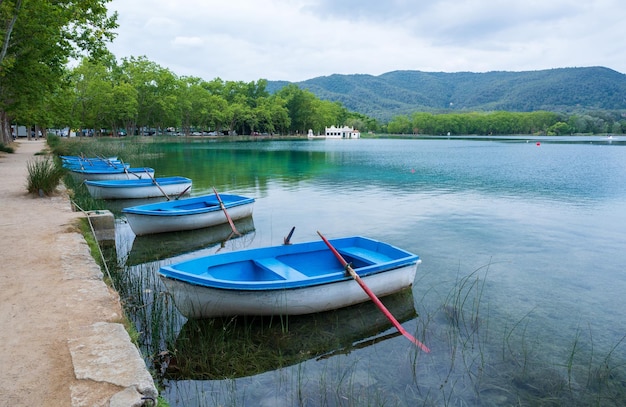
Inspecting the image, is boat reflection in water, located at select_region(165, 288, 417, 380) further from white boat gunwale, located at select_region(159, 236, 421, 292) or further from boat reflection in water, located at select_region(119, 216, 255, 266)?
boat reflection in water, located at select_region(119, 216, 255, 266)

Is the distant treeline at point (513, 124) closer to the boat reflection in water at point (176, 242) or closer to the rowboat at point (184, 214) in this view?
the rowboat at point (184, 214)

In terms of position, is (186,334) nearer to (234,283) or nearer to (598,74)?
(234,283)

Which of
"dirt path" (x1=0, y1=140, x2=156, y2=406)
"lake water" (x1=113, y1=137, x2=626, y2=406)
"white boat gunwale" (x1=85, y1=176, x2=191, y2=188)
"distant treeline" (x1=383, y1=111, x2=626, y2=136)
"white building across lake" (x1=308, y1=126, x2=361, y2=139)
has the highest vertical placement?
"distant treeline" (x1=383, y1=111, x2=626, y2=136)

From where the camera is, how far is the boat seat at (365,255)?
738cm

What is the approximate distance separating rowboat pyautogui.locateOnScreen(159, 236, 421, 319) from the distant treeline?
150980 millimetres

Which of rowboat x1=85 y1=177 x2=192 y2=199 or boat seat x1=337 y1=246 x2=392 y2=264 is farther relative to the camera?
rowboat x1=85 y1=177 x2=192 y2=199

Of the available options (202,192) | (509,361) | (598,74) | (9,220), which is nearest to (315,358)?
(509,361)

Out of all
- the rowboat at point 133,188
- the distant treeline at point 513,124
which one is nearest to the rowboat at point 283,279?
the rowboat at point 133,188

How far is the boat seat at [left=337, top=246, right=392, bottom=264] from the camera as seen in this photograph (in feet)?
24.2

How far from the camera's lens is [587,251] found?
1074cm

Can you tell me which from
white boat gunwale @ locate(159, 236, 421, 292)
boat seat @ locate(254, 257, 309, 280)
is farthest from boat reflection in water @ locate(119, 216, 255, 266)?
boat seat @ locate(254, 257, 309, 280)

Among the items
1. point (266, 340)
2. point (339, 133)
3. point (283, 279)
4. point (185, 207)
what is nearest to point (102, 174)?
point (185, 207)

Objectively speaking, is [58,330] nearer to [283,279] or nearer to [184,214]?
[283,279]

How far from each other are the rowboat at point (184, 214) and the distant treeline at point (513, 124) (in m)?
148
